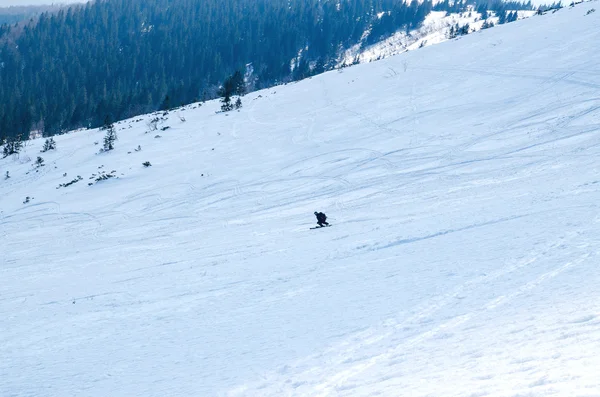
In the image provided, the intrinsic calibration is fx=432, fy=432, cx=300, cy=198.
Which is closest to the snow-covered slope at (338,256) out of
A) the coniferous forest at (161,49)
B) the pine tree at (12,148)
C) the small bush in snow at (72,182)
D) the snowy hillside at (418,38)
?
the small bush in snow at (72,182)

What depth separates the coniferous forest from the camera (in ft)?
314

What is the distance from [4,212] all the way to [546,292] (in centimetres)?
2591

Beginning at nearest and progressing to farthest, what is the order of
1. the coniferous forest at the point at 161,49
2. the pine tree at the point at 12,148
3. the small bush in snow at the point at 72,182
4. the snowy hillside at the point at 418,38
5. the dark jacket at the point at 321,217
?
1. the dark jacket at the point at 321,217
2. the small bush in snow at the point at 72,182
3. the pine tree at the point at 12,148
4. the coniferous forest at the point at 161,49
5. the snowy hillside at the point at 418,38

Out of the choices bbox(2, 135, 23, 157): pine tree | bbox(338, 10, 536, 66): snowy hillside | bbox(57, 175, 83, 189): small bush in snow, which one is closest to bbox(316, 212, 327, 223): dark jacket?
bbox(57, 175, 83, 189): small bush in snow

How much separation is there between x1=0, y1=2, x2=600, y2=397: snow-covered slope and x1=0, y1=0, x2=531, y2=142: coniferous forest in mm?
68460

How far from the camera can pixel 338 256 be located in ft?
37.0

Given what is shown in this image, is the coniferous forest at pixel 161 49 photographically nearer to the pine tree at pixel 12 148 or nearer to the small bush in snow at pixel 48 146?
the pine tree at pixel 12 148

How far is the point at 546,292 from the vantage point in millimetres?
7238

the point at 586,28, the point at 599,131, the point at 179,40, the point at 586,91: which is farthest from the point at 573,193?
the point at 179,40

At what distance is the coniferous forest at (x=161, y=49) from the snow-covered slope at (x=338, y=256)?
68.5 m

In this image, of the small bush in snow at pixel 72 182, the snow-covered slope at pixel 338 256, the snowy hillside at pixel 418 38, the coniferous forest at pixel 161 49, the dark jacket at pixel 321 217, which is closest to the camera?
the snow-covered slope at pixel 338 256

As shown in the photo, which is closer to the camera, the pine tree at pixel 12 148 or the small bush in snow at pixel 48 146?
the small bush in snow at pixel 48 146

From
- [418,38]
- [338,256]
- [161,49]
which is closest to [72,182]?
[338,256]

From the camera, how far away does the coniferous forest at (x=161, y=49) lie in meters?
95.7
